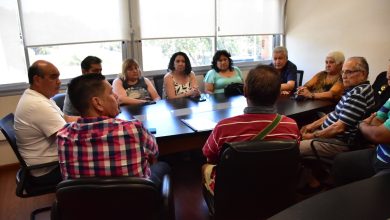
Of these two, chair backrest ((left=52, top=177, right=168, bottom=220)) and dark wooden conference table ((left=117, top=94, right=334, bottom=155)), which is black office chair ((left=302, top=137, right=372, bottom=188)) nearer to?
dark wooden conference table ((left=117, top=94, right=334, bottom=155))

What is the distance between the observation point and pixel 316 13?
13.8 feet

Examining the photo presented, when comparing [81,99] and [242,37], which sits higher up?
[242,37]

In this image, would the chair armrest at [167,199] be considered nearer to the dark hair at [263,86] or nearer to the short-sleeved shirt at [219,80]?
the dark hair at [263,86]

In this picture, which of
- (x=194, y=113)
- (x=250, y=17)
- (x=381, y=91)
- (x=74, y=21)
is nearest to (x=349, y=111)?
(x=381, y=91)

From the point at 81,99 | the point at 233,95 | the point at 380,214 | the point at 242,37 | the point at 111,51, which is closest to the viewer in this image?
the point at 380,214

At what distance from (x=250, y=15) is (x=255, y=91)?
10.5ft

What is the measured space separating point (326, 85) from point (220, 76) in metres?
1.17

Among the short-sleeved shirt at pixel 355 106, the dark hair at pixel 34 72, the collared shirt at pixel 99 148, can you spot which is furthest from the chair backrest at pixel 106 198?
the short-sleeved shirt at pixel 355 106

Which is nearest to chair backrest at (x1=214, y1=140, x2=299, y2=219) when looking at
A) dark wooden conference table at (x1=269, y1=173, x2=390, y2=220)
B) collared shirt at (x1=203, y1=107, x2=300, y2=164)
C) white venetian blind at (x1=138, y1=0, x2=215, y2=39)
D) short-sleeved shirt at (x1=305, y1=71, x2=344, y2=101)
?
collared shirt at (x1=203, y1=107, x2=300, y2=164)

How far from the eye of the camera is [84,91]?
1.40m

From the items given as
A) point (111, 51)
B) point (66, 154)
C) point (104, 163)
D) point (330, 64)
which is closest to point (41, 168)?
point (66, 154)

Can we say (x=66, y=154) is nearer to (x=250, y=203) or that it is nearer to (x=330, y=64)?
(x=250, y=203)

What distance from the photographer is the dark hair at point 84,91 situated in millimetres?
1395

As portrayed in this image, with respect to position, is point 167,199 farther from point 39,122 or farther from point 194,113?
point 194,113
